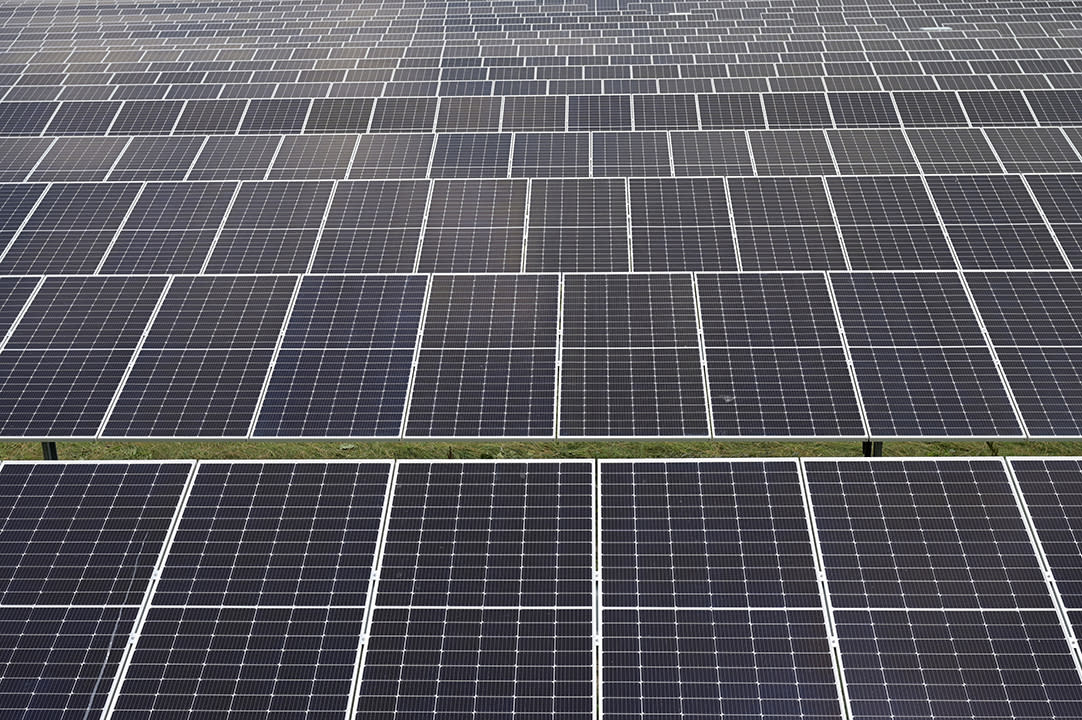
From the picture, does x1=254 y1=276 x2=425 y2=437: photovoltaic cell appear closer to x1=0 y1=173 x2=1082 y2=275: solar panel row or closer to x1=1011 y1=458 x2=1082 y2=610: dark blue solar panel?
x1=0 y1=173 x2=1082 y2=275: solar panel row

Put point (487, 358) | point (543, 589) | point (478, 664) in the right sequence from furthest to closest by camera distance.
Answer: point (487, 358), point (543, 589), point (478, 664)

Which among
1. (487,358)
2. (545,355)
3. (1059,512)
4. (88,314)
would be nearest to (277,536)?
(487,358)

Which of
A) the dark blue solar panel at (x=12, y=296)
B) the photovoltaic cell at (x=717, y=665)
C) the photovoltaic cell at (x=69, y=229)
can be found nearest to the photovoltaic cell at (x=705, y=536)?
the photovoltaic cell at (x=717, y=665)

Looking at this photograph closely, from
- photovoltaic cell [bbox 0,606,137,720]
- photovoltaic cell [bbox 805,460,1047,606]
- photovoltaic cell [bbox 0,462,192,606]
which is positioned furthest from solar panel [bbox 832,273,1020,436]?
photovoltaic cell [bbox 0,606,137,720]

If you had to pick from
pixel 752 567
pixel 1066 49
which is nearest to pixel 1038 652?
pixel 752 567

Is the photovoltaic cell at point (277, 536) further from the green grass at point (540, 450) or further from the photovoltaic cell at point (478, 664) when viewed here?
the green grass at point (540, 450)

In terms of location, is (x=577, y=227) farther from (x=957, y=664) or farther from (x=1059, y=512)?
(x=957, y=664)

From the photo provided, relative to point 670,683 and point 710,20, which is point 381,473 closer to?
point 670,683
